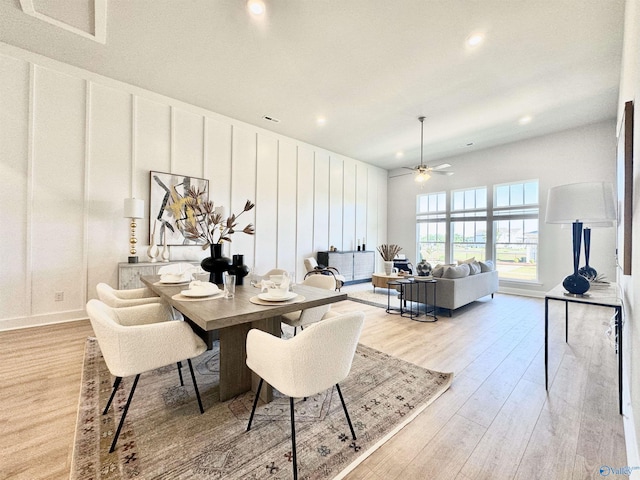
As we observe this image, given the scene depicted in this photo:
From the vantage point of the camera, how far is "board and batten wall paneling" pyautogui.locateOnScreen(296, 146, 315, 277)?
6.32 m

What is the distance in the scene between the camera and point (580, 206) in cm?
198

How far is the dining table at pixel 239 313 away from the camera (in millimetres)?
1569

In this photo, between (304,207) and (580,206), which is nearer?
(580,206)

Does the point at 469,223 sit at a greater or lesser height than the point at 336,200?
lesser

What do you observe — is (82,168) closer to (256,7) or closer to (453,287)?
(256,7)

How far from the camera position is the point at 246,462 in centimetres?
138

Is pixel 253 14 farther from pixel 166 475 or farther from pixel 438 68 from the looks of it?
pixel 166 475

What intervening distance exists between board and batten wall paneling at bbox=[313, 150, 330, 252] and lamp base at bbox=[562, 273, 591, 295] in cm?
499

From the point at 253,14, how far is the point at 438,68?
2366 millimetres

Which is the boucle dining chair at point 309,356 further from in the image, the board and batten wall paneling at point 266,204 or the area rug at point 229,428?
the board and batten wall paneling at point 266,204

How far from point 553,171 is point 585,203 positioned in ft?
16.1

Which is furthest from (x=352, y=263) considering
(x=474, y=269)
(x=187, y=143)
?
(x=187, y=143)

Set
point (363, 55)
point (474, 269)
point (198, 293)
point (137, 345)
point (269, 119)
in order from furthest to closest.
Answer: point (269, 119)
point (474, 269)
point (363, 55)
point (198, 293)
point (137, 345)

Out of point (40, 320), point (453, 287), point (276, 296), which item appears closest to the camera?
point (276, 296)
